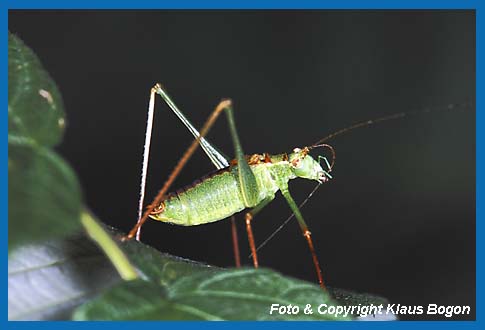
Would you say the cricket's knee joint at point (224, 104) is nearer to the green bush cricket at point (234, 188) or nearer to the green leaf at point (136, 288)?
the green bush cricket at point (234, 188)

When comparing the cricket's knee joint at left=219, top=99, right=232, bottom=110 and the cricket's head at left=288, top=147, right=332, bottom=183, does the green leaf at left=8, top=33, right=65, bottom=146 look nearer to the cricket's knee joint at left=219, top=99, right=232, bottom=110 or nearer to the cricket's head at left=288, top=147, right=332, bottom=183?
the cricket's knee joint at left=219, top=99, right=232, bottom=110

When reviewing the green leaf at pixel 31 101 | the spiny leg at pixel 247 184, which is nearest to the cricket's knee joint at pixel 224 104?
the spiny leg at pixel 247 184

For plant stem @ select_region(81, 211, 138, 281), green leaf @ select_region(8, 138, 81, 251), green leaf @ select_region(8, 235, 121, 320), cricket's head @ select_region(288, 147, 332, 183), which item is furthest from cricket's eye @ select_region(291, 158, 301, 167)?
green leaf @ select_region(8, 138, 81, 251)

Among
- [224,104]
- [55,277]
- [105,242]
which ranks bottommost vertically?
[55,277]

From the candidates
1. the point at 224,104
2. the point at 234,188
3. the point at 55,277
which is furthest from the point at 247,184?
the point at 55,277

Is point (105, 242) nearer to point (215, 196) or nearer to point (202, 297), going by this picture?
point (202, 297)

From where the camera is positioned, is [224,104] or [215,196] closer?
[224,104]

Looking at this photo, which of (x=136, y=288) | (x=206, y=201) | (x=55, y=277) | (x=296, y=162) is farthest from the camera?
(x=296, y=162)
